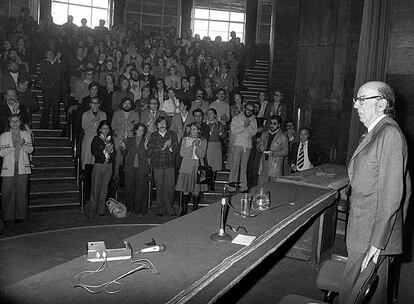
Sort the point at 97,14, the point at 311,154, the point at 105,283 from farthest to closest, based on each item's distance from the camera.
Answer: the point at 97,14, the point at 311,154, the point at 105,283

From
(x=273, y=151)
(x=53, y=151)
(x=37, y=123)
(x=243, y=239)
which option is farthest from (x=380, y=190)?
(x=37, y=123)

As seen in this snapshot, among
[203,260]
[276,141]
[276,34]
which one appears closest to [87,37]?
[276,34]

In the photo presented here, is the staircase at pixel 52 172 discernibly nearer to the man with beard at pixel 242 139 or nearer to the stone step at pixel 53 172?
the stone step at pixel 53 172

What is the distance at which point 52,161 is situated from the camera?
9609 millimetres

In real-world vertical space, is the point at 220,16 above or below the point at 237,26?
above

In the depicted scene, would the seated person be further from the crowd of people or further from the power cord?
the power cord

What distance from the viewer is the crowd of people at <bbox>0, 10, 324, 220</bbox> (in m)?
8.17

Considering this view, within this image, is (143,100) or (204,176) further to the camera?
(143,100)

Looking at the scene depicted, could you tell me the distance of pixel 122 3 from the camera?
18.7m

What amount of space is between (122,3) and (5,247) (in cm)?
1469

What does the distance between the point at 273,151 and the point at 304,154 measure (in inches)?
24.8

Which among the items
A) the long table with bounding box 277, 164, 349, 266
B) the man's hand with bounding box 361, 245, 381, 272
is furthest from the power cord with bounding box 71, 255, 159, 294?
the long table with bounding box 277, 164, 349, 266

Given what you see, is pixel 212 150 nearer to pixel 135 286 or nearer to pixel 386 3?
pixel 386 3

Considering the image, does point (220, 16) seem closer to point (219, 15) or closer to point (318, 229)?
point (219, 15)
